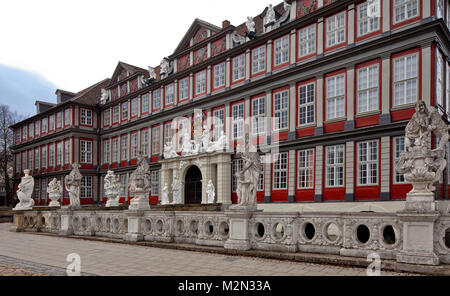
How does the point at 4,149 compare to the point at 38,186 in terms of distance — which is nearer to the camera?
the point at 38,186

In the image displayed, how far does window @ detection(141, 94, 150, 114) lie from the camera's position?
36.3 m

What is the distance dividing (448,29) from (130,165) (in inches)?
1108

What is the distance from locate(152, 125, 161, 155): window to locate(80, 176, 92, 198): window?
11357 millimetres

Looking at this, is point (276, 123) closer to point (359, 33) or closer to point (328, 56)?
point (328, 56)

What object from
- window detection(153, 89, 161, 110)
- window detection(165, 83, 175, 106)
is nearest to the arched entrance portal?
window detection(165, 83, 175, 106)

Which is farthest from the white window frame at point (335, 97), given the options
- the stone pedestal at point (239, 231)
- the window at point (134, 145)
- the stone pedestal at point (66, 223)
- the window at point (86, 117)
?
the window at point (86, 117)

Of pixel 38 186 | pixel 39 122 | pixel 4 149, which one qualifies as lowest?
pixel 38 186

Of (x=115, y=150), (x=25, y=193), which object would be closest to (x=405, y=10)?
Result: (x=25, y=193)

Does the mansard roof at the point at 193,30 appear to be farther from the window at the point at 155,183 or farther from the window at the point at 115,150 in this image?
the window at the point at 115,150

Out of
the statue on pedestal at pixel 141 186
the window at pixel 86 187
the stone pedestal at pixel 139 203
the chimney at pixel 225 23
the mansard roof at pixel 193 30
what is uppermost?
the chimney at pixel 225 23

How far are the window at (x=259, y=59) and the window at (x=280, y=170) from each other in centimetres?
597

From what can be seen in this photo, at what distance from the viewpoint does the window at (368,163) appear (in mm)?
19422
